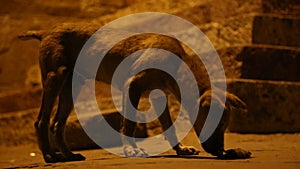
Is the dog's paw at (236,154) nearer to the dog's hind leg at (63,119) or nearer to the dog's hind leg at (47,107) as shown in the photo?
the dog's hind leg at (63,119)

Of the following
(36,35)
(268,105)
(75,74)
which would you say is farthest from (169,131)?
(268,105)

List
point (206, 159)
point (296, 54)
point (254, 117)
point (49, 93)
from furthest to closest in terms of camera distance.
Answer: point (296, 54) < point (254, 117) < point (49, 93) < point (206, 159)

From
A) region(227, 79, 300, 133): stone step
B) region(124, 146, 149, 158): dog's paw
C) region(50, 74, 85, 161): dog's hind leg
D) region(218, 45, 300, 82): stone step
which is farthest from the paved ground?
region(218, 45, 300, 82): stone step

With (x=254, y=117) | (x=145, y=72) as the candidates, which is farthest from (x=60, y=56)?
(x=254, y=117)

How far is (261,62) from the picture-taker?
22.0ft

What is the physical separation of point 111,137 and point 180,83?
193 centimetres

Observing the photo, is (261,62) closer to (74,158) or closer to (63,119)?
(63,119)

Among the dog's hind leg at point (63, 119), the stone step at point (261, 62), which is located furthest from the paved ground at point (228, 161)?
the stone step at point (261, 62)

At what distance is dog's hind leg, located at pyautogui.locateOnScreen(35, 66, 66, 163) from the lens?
501 centimetres

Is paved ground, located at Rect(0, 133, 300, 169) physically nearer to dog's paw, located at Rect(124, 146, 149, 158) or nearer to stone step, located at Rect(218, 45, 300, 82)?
dog's paw, located at Rect(124, 146, 149, 158)

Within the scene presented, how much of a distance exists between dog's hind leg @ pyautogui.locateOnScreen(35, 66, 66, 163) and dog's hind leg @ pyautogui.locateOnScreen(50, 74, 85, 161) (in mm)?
92

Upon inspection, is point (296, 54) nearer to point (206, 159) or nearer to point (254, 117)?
point (254, 117)

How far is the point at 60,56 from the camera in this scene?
504cm

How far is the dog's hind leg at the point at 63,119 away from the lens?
513 centimetres
